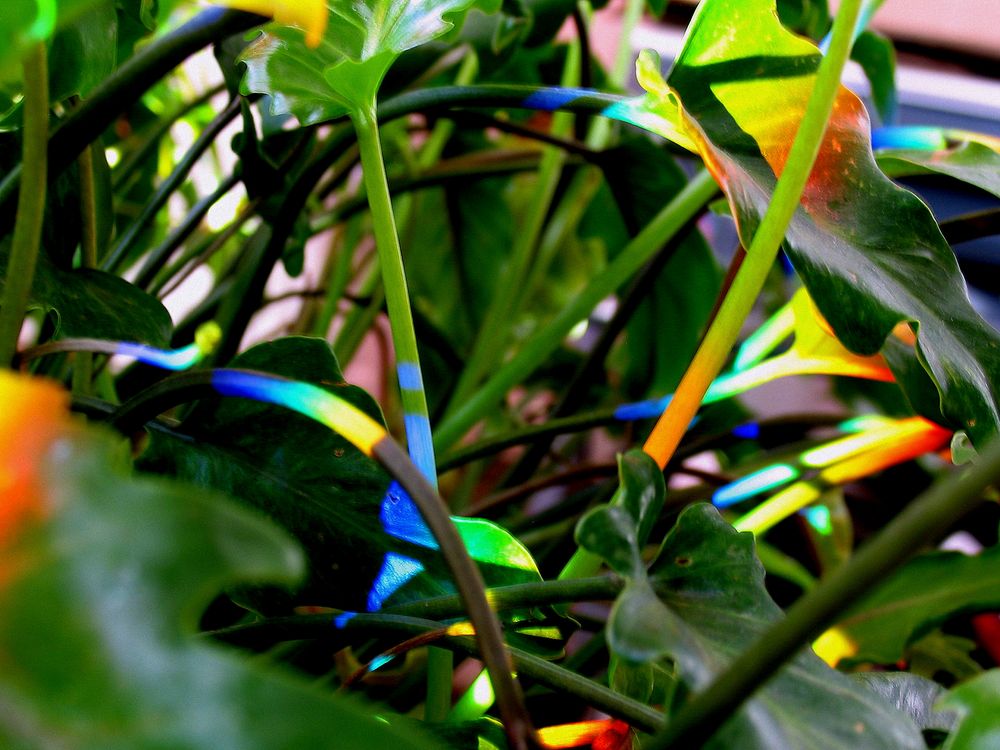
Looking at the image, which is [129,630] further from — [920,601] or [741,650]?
[920,601]

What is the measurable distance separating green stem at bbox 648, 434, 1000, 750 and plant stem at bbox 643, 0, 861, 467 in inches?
3.7

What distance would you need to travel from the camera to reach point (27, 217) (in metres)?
0.20

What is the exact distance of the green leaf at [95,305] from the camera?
224mm

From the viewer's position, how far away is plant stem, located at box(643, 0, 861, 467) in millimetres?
183

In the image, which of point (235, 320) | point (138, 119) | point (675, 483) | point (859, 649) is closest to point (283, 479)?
point (235, 320)

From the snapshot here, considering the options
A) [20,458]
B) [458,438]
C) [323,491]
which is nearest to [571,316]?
A: [458,438]

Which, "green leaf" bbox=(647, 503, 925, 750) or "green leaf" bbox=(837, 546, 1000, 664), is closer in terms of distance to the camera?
"green leaf" bbox=(647, 503, 925, 750)

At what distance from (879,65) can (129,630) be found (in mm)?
506

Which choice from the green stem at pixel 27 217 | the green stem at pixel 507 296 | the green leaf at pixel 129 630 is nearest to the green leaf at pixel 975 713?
the green leaf at pixel 129 630

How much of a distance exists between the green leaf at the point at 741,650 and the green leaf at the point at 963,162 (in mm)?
147

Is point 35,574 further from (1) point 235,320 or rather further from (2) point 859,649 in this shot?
(2) point 859,649

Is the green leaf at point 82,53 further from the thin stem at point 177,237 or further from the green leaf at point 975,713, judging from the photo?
the green leaf at point 975,713

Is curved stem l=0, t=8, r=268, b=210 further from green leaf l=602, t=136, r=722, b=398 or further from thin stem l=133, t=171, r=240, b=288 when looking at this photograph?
green leaf l=602, t=136, r=722, b=398

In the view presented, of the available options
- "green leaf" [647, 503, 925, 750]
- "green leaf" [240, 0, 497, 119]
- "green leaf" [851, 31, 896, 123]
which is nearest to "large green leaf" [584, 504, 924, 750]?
"green leaf" [647, 503, 925, 750]
